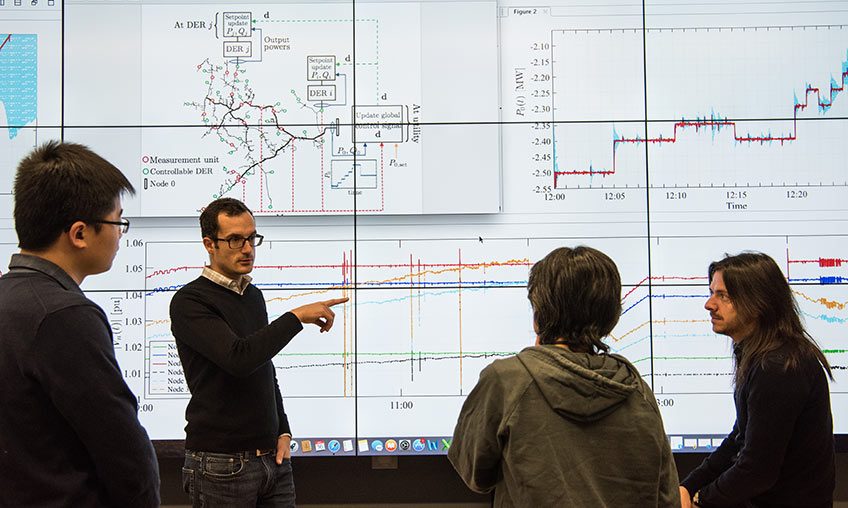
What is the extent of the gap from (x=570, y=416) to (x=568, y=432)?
3 centimetres

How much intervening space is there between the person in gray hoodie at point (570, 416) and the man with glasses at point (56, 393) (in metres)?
0.70

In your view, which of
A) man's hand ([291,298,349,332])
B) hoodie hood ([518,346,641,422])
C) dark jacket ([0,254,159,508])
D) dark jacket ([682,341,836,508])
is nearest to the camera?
dark jacket ([0,254,159,508])

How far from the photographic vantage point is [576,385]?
1264mm

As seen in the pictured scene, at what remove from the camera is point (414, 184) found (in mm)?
2705

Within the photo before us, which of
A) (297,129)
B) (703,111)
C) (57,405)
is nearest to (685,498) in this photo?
(703,111)

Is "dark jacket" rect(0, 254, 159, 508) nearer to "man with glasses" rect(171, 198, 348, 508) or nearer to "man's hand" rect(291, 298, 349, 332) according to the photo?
"man with glasses" rect(171, 198, 348, 508)

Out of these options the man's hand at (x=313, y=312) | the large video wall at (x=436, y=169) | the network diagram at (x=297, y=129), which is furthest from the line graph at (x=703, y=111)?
the man's hand at (x=313, y=312)

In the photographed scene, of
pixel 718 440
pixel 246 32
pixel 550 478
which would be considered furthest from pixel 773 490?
pixel 246 32

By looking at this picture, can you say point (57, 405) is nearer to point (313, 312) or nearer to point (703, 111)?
point (313, 312)

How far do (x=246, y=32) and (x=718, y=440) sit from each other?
272 cm

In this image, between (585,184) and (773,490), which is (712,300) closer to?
(773,490)

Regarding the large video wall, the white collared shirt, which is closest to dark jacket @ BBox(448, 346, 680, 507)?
the white collared shirt

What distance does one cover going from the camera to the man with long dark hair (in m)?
1.78

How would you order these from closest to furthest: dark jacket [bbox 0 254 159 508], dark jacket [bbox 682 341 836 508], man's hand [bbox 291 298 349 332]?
dark jacket [bbox 0 254 159 508] → dark jacket [bbox 682 341 836 508] → man's hand [bbox 291 298 349 332]
